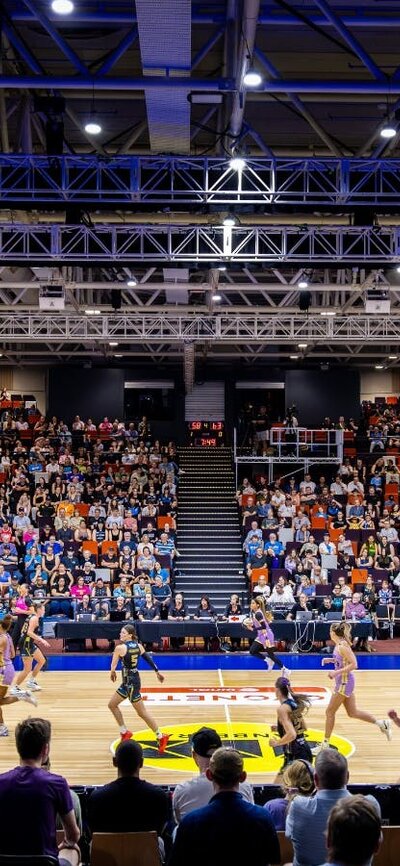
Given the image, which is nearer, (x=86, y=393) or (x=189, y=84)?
(x=189, y=84)

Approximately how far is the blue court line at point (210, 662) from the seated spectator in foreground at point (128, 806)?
42.2 ft

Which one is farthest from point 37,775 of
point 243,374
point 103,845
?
point 243,374

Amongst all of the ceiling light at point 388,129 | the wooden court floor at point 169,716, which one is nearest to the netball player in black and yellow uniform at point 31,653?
the wooden court floor at point 169,716

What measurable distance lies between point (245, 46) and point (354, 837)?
9.38 meters

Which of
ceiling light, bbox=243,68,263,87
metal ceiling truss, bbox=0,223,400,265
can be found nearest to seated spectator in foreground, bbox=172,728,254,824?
ceiling light, bbox=243,68,263,87

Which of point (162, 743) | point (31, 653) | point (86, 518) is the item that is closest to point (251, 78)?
point (162, 743)

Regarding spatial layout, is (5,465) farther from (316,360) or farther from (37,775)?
(37,775)

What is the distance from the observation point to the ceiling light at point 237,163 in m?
13.5

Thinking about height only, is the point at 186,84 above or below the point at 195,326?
below

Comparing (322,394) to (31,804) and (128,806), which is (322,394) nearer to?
(128,806)

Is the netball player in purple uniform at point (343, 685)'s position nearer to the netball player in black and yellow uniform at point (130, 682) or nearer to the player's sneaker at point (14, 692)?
the netball player in black and yellow uniform at point (130, 682)

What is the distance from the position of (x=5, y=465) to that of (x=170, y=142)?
1761 centimetres

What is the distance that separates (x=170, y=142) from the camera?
13609 millimetres

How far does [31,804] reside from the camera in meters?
4.35
